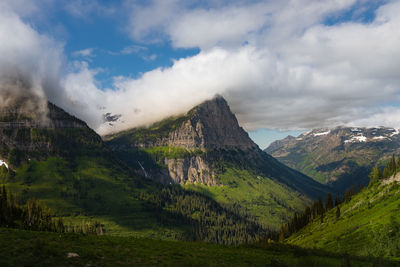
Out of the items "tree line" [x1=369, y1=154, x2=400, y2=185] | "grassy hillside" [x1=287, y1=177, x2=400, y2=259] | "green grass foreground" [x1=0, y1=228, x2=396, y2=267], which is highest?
"tree line" [x1=369, y1=154, x2=400, y2=185]

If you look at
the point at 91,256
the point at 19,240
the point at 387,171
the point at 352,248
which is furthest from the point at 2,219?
the point at 387,171

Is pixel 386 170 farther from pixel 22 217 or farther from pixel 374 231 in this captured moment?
pixel 22 217

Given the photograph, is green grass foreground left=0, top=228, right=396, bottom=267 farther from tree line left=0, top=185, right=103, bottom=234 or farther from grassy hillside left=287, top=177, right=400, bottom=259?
tree line left=0, top=185, right=103, bottom=234

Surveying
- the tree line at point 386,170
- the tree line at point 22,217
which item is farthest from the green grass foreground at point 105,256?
the tree line at point 386,170

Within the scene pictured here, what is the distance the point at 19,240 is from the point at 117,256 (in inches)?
536

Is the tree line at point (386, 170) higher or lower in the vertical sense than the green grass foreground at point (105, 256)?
higher

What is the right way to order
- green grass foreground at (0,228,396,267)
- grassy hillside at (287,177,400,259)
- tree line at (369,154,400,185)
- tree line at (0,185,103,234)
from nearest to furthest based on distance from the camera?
1. green grass foreground at (0,228,396,267)
2. grassy hillside at (287,177,400,259)
3. tree line at (0,185,103,234)
4. tree line at (369,154,400,185)

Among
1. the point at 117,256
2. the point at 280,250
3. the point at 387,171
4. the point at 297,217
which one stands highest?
the point at 387,171

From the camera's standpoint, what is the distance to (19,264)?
80.5 feet

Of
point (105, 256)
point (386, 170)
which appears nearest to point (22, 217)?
point (105, 256)

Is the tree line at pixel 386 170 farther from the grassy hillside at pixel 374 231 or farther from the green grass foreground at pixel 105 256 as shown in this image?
the green grass foreground at pixel 105 256

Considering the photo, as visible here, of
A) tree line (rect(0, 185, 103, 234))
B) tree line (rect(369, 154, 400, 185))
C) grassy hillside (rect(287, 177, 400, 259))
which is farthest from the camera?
tree line (rect(369, 154, 400, 185))

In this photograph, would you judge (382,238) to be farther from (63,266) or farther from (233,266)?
(63,266)

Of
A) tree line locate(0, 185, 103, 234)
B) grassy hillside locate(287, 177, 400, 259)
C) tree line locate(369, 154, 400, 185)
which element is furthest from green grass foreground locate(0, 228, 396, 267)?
tree line locate(369, 154, 400, 185)
